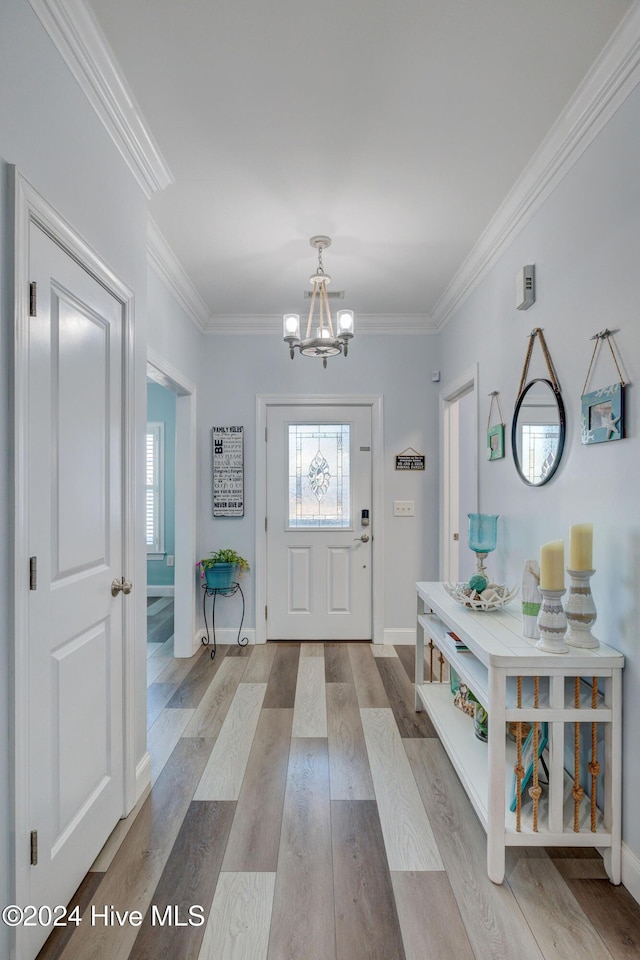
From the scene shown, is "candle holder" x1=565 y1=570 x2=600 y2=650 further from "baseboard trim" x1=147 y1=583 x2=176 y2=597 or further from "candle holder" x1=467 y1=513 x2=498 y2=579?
"baseboard trim" x1=147 y1=583 x2=176 y2=597

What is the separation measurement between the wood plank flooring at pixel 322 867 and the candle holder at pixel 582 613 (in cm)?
74

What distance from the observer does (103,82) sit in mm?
1732

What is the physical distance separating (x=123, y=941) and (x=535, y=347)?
2.59m

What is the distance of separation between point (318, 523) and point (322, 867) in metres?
2.68

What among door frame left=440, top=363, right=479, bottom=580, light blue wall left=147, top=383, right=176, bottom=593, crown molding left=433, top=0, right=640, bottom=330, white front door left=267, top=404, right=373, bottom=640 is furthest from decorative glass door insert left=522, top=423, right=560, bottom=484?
light blue wall left=147, top=383, right=176, bottom=593

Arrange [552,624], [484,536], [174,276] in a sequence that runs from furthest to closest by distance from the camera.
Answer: [174,276], [484,536], [552,624]

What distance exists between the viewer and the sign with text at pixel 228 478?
420cm

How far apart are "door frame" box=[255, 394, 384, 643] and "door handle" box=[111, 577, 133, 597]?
2.19m

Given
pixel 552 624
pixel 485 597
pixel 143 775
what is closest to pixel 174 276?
pixel 485 597

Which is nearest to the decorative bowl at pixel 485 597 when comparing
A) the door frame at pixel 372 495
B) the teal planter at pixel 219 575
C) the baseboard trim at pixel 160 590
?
the door frame at pixel 372 495

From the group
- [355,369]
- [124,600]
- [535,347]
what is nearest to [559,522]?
[535,347]

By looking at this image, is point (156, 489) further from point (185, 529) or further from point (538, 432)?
point (538, 432)

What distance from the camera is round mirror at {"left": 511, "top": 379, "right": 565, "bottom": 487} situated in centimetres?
216

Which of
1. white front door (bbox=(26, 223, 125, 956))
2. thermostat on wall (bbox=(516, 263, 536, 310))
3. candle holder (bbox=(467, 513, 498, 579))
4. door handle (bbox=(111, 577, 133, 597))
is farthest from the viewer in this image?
candle holder (bbox=(467, 513, 498, 579))
